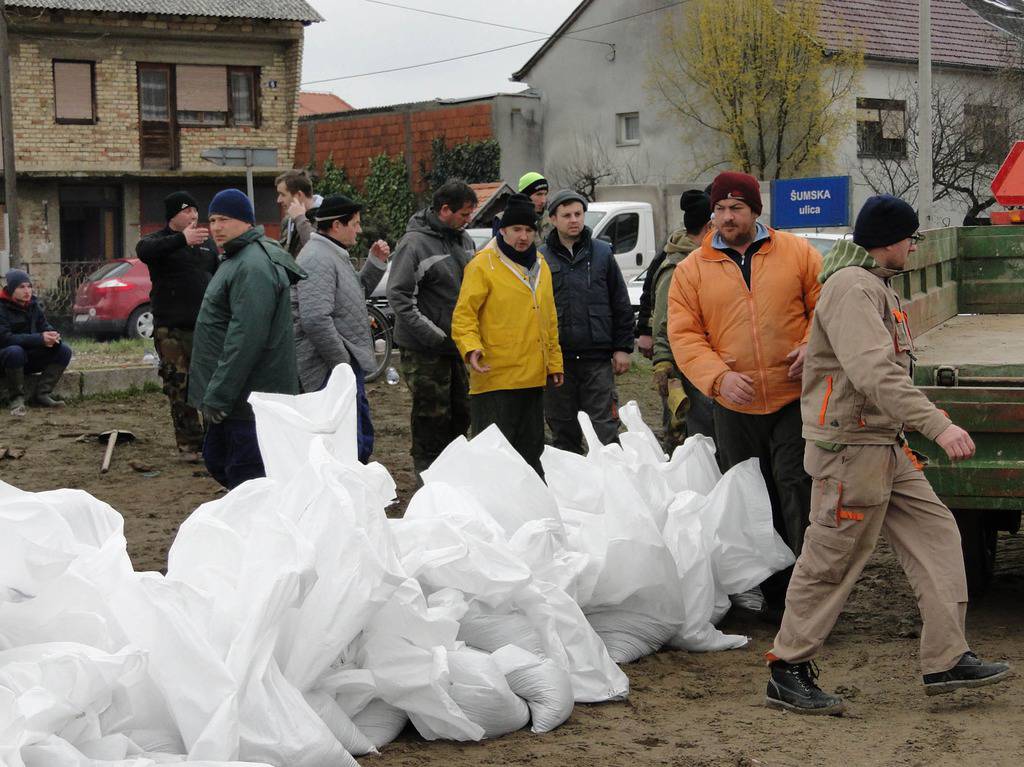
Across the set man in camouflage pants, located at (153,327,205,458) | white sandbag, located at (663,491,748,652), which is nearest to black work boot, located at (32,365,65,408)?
man in camouflage pants, located at (153,327,205,458)

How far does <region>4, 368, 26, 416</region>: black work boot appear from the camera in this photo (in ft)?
36.8

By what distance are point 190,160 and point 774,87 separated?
13.9m

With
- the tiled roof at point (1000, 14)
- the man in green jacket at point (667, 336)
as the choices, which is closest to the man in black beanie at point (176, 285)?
the man in green jacket at point (667, 336)

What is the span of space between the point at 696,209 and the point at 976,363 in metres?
2.26

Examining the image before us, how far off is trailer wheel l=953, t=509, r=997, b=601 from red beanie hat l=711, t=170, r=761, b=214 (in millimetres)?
1413

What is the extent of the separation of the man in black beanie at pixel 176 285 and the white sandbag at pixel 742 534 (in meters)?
4.59

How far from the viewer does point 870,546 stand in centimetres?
454

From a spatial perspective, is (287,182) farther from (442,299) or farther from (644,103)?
(644,103)

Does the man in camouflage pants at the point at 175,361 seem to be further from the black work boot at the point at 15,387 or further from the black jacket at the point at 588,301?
the black jacket at the point at 588,301

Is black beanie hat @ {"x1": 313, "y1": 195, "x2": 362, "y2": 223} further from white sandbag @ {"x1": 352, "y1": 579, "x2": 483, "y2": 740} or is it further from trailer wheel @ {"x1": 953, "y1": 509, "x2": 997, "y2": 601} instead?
white sandbag @ {"x1": 352, "y1": 579, "x2": 483, "y2": 740}

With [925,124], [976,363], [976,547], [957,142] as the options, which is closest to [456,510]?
[976,363]

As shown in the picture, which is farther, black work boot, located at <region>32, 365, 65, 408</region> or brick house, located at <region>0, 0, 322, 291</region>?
brick house, located at <region>0, 0, 322, 291</region>

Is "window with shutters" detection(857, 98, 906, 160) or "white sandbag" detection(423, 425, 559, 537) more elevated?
"window with shutters" detection(857, 98, 906, 160)

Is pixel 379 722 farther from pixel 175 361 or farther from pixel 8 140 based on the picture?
pixel 8 140
